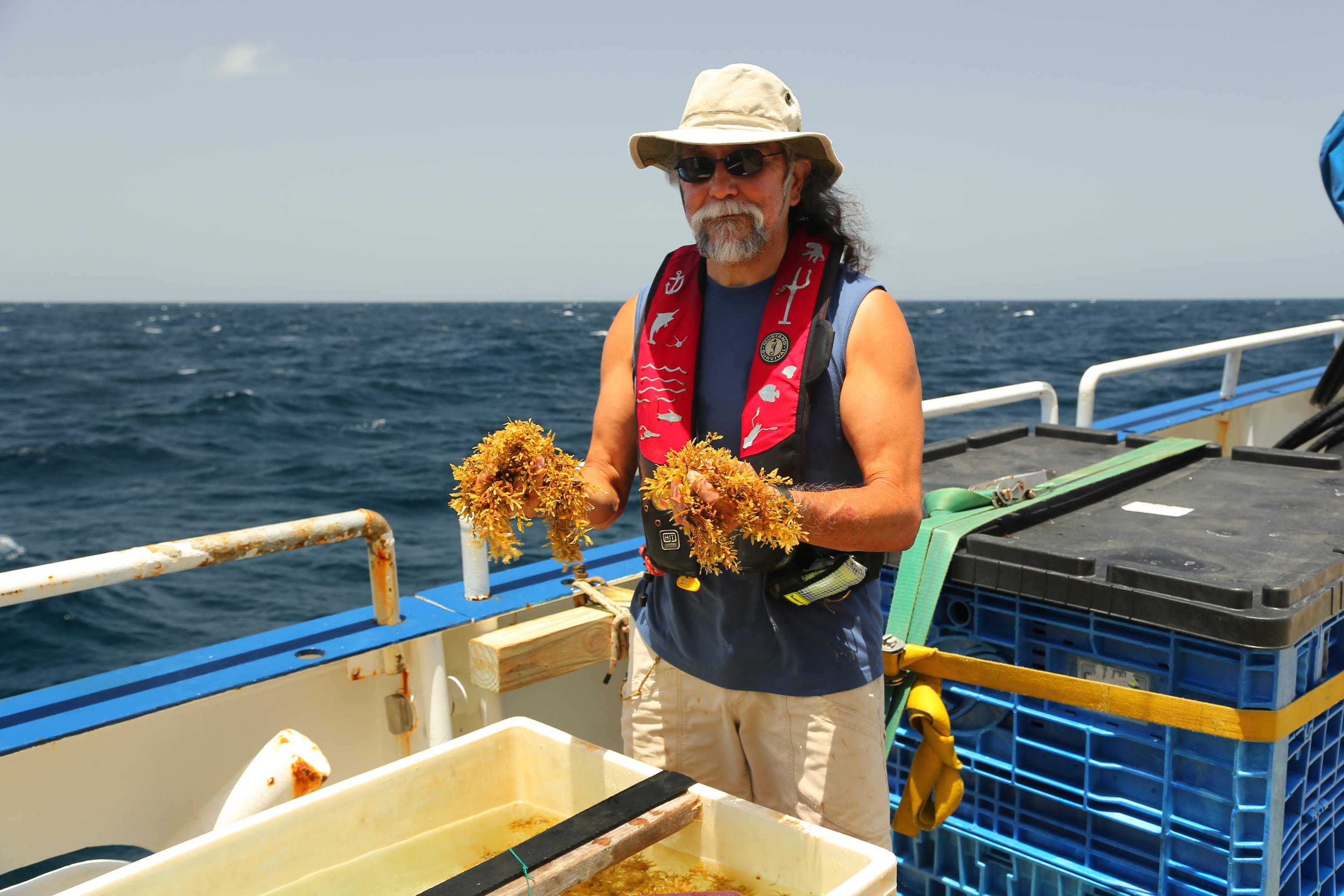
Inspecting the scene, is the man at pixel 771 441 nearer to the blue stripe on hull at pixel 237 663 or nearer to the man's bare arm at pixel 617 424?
the man's bare arm at pixel 617 424

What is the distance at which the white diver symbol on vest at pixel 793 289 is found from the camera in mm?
2109

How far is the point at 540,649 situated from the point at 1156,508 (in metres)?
1.63

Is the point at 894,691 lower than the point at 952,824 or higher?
higher

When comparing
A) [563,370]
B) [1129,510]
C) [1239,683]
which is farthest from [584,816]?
[563,370]

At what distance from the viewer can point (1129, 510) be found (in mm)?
2725

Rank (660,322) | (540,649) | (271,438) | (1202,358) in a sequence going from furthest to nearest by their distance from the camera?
(271,438), (1202,358), (540,649), (660,322)

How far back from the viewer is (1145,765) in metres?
2.18

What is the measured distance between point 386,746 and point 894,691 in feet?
4.64

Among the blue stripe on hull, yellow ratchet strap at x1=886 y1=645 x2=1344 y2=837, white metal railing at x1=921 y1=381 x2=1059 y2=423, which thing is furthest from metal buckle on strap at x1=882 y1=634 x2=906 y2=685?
white metal railing at x1=921 y1=381 x2=1059 y2=423

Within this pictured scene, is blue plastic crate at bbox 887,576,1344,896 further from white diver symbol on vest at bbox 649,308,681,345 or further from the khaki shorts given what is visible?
white diver symbol on vest at bbox 649,308,681,345

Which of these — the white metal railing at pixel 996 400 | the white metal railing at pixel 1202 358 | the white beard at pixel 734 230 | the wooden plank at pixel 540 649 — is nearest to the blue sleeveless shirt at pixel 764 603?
the white beard at pixel 734 230

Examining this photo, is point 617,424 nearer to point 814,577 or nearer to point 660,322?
point 660,322

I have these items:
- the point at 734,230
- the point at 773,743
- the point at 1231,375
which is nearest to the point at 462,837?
the point at 773,743

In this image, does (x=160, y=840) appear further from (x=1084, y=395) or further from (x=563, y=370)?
(x=563, y=370)
